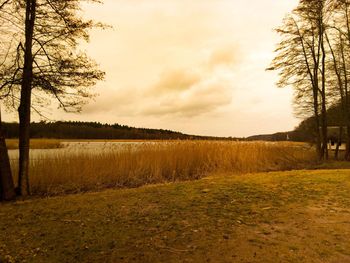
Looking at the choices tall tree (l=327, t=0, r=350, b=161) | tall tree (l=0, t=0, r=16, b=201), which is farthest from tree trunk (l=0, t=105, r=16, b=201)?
tall tree (l=327, t=0, r=350, b=161)

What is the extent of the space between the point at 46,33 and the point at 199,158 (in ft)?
19.7

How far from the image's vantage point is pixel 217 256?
2986 millimetres

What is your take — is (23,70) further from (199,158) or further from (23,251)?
(199,158)

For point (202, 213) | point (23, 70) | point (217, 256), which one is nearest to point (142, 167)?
point (23, 70)

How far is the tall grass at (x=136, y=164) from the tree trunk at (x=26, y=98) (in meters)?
0.99

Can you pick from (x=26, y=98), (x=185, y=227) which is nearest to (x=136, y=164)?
(x=26, y=98)

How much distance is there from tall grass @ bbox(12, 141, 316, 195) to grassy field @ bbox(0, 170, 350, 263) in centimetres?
284

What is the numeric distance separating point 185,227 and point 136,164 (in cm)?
581

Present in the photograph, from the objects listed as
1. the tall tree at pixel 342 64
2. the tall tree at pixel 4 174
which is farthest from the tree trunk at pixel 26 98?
the tall tree at pixel 342 64

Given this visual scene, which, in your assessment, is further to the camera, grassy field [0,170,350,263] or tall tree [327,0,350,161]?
tall tree [327,0,350,161]

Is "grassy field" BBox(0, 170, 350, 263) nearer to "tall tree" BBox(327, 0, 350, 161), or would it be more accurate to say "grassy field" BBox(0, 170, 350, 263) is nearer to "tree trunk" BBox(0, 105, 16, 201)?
"tree trunk" BBox(0, 105, 16, 201)

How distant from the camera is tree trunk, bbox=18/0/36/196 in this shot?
6.44 metres

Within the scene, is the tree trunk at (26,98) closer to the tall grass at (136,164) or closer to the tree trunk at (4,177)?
the tree trunk at (4,177)

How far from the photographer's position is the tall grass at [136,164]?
824cm
